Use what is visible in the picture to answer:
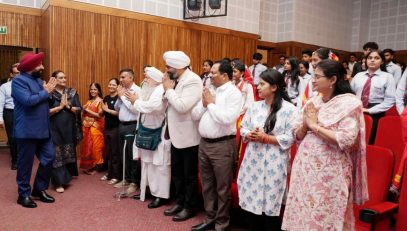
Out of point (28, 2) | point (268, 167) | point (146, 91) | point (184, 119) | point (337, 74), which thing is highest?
point (28, 2)

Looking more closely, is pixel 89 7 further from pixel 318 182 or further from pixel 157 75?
pixel 318 182

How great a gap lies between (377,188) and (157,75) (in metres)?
2.36

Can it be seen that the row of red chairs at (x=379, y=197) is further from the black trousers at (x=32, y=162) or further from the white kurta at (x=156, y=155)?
the black trousers at (x=32, y=162)

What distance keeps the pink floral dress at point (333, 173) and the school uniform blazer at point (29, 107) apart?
2.65m

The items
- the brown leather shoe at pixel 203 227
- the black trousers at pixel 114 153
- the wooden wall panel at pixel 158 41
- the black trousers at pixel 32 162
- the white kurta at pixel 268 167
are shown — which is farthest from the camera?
the wooden wall panel at pixel 158 41

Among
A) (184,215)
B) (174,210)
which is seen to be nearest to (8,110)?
(174,210)

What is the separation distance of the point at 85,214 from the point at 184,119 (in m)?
1.36

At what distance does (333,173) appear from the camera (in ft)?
6.43

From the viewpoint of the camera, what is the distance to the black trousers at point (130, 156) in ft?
13.5

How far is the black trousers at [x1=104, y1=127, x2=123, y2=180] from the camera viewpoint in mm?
4516

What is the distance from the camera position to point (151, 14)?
22.2 ft

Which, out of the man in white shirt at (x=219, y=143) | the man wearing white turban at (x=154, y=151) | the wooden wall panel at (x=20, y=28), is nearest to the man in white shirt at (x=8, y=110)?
the wooden wall panel at (x=20, y=28)

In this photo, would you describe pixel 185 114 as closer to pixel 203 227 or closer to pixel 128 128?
pixel 203 227

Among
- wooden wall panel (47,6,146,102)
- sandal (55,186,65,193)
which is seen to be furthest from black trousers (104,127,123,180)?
wooden wall panel (47,6,146,102)
